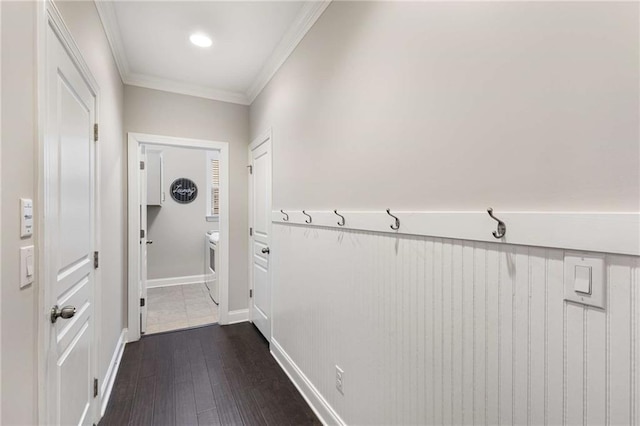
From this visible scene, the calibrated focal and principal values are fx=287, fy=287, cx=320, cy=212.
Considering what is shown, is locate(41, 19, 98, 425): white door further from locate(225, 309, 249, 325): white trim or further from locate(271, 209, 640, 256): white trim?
locate(225, 309, 249, 325): white trim

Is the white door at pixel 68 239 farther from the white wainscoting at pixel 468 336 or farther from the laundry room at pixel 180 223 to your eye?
the laundry room at pixel 180 223

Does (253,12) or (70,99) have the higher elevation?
(253,12)

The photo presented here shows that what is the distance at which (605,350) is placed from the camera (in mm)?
665

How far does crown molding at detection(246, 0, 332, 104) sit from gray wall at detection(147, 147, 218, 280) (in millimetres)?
2680

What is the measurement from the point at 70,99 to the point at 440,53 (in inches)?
63.5

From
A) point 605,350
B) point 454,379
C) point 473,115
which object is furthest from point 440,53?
point 454,379

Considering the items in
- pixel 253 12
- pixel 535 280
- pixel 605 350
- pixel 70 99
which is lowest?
pixel 605 350

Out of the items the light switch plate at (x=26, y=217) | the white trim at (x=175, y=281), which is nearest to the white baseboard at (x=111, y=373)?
the light switch plate at (x=26, y=217)

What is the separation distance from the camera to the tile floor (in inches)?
129

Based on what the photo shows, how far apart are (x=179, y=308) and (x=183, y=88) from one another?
107 inches

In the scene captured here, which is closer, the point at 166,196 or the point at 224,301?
the point at 224,301

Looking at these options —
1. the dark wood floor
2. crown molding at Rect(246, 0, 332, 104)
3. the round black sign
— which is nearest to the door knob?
the dark wood floor

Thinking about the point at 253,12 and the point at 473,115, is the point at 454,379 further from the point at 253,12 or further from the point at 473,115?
the point at 253,12

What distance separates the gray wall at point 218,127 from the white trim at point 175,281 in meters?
2.11
